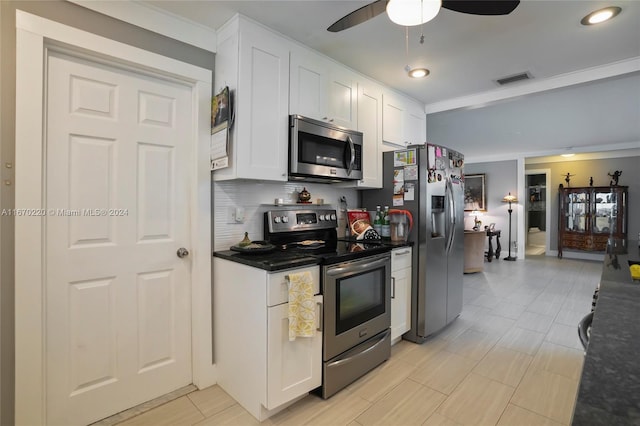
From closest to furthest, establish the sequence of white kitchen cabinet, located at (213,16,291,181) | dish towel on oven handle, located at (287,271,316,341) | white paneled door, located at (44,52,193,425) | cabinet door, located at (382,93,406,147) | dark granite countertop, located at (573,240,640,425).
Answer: dark granite countertop, located at (573,240,640,425) < white paneled door, located at (44,52,193,425) < dish towel on oven handle, located at (287,271,316,341) < white kitchen cabinet, located at (213,16,291,181) < cabinet door, located at (382,93,406,147)

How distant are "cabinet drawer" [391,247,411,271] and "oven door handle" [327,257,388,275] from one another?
0.17m

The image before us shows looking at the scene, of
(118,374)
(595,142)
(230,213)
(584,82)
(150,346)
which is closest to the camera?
(118,374)

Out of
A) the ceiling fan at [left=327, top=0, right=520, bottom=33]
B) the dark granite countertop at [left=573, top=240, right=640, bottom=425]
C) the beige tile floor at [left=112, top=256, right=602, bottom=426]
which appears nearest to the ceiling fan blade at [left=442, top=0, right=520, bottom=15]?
the ceiling fan at [left=327, top=0, right=520, bottom=33]

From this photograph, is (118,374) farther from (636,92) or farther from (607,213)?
(607,213)

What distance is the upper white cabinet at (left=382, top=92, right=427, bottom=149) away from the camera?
3.21 meters

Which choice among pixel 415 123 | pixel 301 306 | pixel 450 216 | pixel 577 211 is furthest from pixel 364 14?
pixel 577 211

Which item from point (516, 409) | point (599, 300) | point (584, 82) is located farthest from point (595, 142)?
point (599, 300)

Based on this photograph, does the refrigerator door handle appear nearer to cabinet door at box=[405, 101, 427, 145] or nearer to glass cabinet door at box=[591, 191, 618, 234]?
cabinet door at box=[405, 101, 427, 145]

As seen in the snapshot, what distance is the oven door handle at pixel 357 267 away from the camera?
6.58 ft

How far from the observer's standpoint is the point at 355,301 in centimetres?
220

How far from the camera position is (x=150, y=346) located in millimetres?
2018

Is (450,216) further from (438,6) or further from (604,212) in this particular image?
(604,212)

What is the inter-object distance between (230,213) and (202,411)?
49.8 inches

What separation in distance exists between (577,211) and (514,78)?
228 inches
